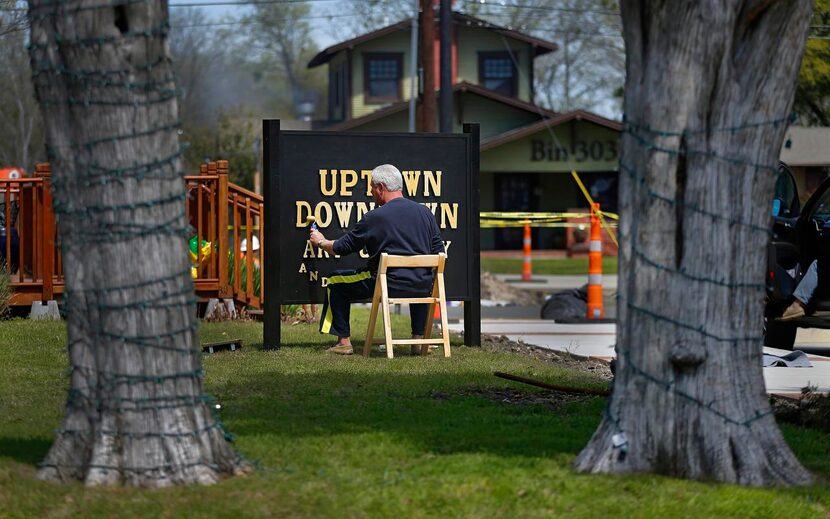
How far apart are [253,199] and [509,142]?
30.8 m

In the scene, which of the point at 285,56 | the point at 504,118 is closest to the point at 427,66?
the point at 504,118

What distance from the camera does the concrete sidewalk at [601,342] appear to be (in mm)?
10289

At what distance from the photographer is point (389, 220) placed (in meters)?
11.1

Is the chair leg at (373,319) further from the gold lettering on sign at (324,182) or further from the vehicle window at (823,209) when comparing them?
the vehicle window at (823,209)

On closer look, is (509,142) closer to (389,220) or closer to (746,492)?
(389,220)

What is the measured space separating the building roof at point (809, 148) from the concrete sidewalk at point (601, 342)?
2315 cm

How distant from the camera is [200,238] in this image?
14367 mm

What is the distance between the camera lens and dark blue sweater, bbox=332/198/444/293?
36.5 ft

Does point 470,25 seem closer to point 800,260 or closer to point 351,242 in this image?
point 800,260

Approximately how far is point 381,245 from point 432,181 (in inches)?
47.3

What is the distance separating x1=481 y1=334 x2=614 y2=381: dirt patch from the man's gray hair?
6.18ft

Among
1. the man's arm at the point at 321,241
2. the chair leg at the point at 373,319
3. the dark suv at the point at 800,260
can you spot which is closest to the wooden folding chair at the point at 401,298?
the chair leg at the point at 373,319

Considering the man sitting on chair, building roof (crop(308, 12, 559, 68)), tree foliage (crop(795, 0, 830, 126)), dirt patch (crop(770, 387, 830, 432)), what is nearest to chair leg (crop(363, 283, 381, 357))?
the man sitting on chair

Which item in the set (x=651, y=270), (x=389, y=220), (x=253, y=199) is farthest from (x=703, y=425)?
(x=253, y=199)
